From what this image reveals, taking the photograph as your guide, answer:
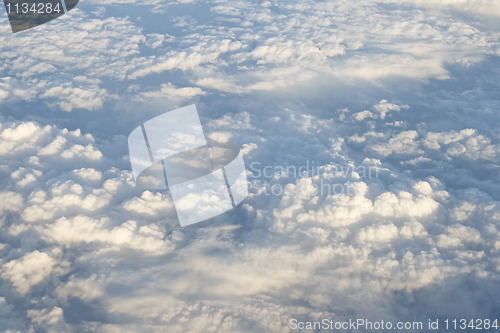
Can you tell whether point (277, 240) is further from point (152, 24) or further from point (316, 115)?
point (152, 24)

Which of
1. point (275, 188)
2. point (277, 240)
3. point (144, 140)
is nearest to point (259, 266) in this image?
point (277, 240)

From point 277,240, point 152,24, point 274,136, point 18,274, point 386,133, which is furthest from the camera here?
point 152,24

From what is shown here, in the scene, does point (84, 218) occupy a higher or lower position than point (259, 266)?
higher

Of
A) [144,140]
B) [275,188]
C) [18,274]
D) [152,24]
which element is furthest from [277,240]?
[152,24]

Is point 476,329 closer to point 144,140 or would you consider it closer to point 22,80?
point 144,140

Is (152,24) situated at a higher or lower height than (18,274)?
higher

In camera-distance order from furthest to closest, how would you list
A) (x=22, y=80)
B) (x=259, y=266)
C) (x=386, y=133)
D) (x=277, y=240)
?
(x=22, y=80) < (x=386, y=133) < (x=277, y=240) < (x=259, y=266)

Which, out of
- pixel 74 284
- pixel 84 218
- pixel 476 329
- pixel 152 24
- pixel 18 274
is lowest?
pixel 476 329

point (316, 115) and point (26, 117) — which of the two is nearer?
point (26, 117)

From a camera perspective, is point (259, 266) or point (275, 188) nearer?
point (259, 266)
